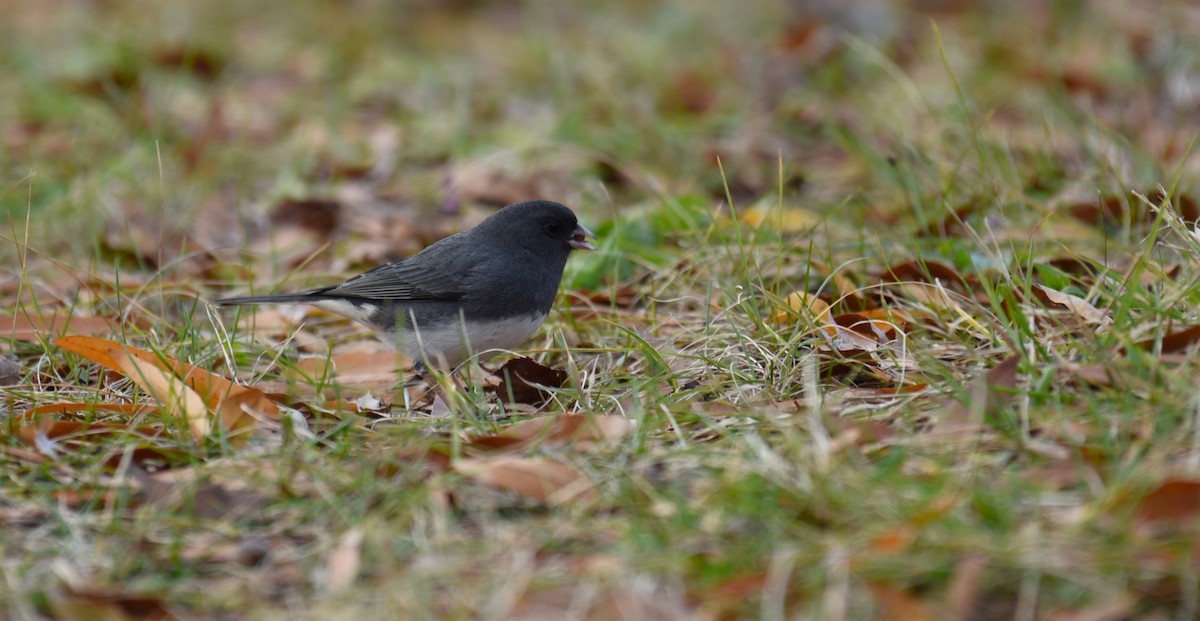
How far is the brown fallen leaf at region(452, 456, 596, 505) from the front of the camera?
239cm

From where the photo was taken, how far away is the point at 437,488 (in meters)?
2.33

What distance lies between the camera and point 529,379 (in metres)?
3.26

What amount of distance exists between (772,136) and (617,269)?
2.13 m

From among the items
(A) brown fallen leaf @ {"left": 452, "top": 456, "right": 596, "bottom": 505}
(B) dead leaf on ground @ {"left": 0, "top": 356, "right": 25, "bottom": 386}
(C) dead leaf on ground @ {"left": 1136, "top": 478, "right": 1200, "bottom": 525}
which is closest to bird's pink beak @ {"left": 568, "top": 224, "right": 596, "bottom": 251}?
(A) brown fallen leaf @ {"left": 452, "top": 456, "right": 596, "bottom": 505}

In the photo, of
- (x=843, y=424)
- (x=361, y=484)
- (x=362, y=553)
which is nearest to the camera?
(x=362, y=553)

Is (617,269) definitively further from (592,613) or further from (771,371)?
(592,613)

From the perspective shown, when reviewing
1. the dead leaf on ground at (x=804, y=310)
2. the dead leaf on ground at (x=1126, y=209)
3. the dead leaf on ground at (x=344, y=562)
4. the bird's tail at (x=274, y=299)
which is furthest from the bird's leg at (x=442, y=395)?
the dead leaf on ground at (x=1126, y=209)

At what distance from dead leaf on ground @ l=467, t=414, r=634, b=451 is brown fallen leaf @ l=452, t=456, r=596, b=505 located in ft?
0.57

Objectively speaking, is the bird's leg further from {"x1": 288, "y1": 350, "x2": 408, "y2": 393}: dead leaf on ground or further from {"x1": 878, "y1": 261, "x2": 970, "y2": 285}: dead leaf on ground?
{"x1": 878, "y1": 261, "x2": 970, "y2": 285}: dead leaf on ground

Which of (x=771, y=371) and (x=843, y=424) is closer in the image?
(x=843, y=424)

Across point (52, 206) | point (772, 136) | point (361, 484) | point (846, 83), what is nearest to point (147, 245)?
point (52, 206)

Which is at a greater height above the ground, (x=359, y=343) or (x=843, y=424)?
(x=843, y=424)

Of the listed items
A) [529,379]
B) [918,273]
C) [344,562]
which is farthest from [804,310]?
[344,562]

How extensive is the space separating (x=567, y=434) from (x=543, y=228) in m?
1.24
